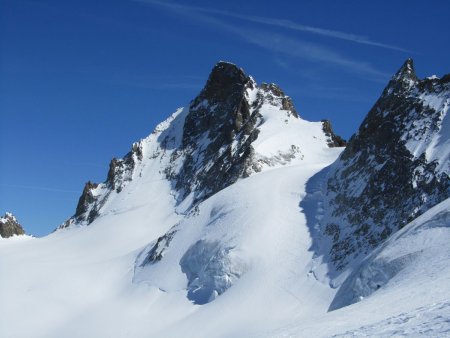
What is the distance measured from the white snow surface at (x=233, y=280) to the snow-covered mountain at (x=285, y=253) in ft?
0.38

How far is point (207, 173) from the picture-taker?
65188 mm

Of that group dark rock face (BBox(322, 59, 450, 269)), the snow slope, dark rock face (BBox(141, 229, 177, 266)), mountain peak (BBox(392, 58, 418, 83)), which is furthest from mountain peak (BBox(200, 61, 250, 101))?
dark rock face (BBox(322, 59, 450, 269))

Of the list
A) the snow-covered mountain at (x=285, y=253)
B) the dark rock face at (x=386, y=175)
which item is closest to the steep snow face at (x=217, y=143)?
the snow-covered mountain at (x=285, y=253)

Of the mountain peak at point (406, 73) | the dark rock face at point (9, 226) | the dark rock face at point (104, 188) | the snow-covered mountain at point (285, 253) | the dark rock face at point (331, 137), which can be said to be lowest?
the snow-covered mountain at point (285, 253)

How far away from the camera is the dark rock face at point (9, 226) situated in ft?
292

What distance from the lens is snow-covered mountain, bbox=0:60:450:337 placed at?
925 inches

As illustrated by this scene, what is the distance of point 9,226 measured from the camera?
9025 centimetres

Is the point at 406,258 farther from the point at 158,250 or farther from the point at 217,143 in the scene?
the point at 217,143

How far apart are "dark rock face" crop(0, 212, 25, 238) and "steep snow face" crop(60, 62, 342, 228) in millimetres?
12085

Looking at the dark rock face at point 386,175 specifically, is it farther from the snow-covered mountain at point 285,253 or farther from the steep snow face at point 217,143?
the steep snow face at point 217,143

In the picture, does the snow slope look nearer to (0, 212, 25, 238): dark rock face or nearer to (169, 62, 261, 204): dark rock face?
(169, 62, 261, 204): dark rock face

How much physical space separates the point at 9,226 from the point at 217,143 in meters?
41.5

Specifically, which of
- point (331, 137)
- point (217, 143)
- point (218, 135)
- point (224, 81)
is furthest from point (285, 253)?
point (224, 81)

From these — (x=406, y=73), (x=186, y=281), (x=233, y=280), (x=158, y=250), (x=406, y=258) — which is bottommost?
(x=406, y=258)
